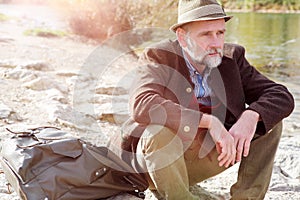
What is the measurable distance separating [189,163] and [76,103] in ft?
8.02

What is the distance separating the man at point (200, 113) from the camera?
7.23 feet

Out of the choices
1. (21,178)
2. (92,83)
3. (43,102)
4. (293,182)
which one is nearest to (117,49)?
(92,83)

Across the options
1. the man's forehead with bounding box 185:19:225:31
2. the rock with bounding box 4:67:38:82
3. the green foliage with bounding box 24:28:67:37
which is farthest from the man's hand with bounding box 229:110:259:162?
the green foliage with bounding box 24:28:67:37

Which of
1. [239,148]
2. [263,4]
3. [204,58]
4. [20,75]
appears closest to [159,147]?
[239,148]

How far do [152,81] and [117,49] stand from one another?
6.66 m

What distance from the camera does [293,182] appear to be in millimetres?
2961

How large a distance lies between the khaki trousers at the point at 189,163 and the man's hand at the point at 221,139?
118 mm

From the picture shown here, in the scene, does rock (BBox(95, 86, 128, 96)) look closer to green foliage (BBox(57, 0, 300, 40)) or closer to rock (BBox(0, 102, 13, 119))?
rock (BBox(0, 102, 13, 119))

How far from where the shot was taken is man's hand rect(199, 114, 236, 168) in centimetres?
221

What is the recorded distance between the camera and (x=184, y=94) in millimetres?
2375

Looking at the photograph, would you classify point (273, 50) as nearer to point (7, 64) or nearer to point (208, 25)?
point (7, 64)

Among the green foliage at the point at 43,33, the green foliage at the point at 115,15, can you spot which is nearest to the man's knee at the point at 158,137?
the green foliage at the point at 115,15

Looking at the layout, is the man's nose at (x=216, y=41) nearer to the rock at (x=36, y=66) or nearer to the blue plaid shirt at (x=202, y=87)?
the blue plaid shirt at (x=202, y=87)

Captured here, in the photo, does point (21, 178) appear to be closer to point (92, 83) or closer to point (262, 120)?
point (262, 120)
